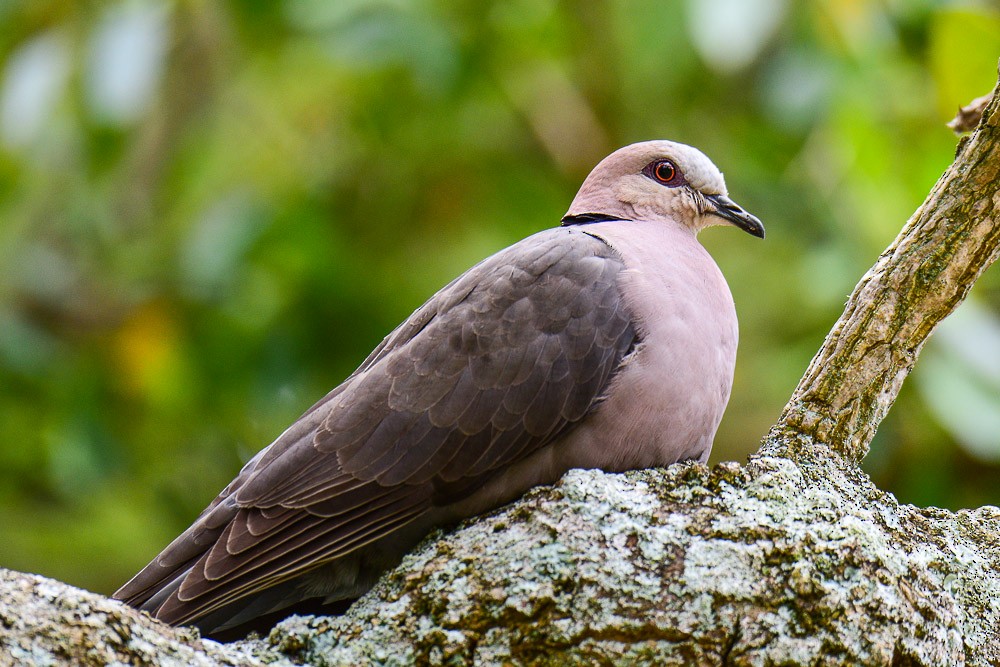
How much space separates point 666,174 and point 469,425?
139 centimetres

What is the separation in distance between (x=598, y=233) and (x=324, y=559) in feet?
4.52

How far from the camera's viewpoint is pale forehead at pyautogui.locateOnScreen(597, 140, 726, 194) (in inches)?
167

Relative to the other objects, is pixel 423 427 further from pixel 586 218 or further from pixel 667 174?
pixel 667 174

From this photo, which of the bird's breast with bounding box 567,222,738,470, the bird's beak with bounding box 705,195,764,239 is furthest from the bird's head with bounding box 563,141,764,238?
the bird's breast with bounding box 567,222,738,470

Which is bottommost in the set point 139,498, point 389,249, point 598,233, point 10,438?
point 598,233

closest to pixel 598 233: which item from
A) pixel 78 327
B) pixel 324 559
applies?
pixel 324 559

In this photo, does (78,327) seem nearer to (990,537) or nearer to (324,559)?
(324,559)

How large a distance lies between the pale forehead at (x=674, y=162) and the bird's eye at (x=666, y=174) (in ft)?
0.05

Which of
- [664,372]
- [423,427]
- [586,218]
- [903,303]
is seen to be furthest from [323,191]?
[903,303]

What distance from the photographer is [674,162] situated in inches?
167

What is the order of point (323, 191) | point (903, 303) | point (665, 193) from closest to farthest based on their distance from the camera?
point (903, 303) → point (665, 193) → point (323, 191)

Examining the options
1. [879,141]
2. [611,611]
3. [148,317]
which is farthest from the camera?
[148,317]

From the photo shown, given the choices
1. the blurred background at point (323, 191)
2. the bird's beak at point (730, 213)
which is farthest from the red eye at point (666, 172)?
the blurred background at point (323, 191)

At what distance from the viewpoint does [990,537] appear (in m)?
3.25
